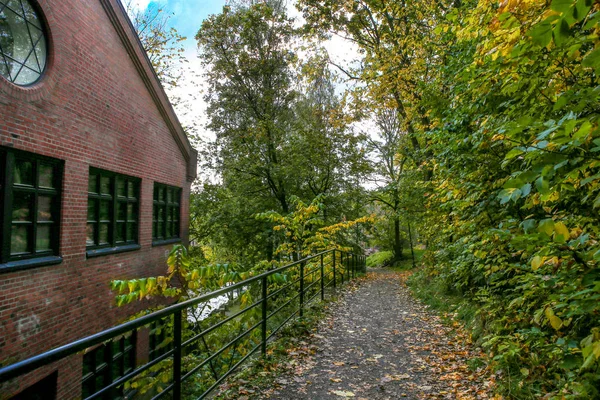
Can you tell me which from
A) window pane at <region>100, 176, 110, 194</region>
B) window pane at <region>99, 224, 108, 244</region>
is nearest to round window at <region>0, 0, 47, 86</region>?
window pane at <region>100, 176, 110, 194</region>

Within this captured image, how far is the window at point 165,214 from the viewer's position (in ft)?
38.8

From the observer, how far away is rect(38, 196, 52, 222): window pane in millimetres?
6676

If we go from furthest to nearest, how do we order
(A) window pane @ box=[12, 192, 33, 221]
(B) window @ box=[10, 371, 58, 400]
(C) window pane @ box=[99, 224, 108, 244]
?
(C) window pane @ box=[99, 224, 108, 244] < (B) window @ box=[10, 371, 58, 400] < (A) window pane @ box=[12, 192, 33, 221]

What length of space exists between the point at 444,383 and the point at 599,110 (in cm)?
334

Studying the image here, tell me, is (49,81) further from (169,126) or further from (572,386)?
(572,386)

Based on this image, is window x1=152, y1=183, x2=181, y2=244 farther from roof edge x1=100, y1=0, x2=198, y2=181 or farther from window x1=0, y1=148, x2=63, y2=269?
window x1=0, y1=148, x2=63, y2=269

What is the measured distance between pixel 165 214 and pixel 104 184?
12.1 feet

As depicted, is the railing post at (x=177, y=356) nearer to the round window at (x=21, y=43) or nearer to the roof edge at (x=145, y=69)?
the round window at (x=21, y=43)

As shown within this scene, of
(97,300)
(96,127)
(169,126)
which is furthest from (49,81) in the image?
(169,126)

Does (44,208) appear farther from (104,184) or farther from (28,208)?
(104,184)

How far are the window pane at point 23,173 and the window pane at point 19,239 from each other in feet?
2.65

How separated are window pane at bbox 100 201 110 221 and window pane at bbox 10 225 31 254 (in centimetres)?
236

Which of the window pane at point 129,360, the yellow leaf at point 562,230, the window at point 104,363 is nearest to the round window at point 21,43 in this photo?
the window at point 104,363

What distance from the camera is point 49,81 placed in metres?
6.66
